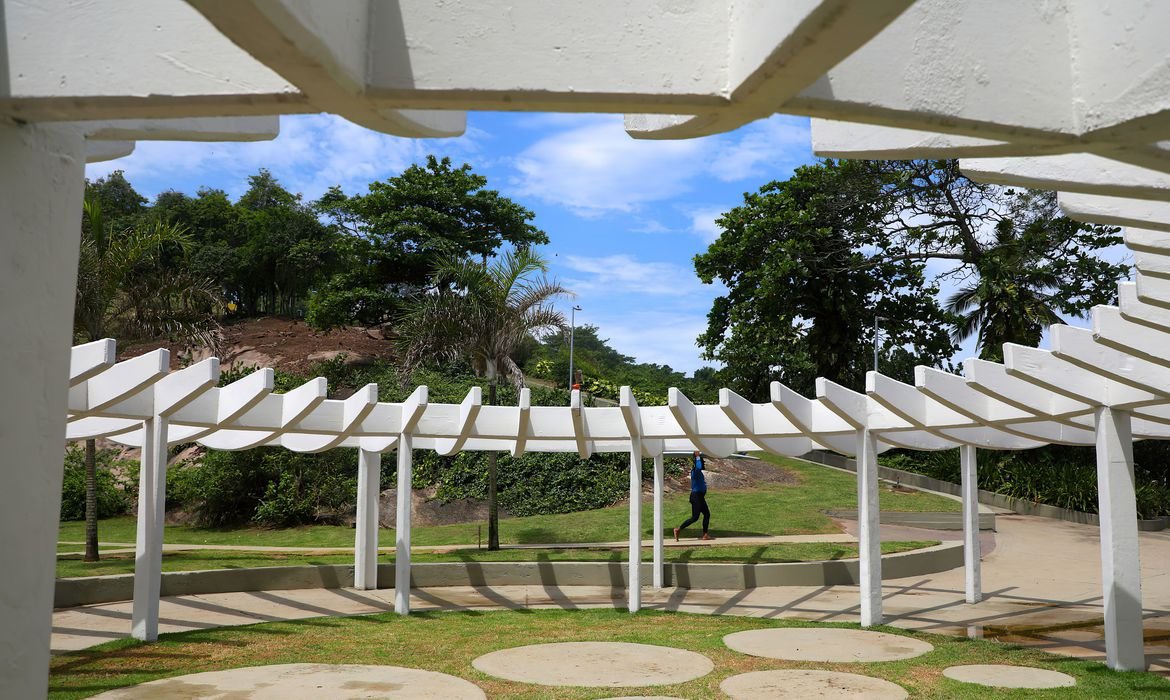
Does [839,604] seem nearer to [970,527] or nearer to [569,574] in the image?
[970,527]

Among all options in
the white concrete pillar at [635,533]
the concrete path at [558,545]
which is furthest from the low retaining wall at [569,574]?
the concrete path at [558,545]

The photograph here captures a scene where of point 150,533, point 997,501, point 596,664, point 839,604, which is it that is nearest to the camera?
point 596,664

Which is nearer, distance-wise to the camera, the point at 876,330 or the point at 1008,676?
the point at 1008,676

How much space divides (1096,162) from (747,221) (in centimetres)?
2974

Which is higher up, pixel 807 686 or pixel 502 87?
pixel 502 87

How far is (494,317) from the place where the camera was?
1836 centimetres

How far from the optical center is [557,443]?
15539 mm

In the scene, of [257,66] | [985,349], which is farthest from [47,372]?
[985,349]

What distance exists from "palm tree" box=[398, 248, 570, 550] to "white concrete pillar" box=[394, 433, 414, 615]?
4.73 metres

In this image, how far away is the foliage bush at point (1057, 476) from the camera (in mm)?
23562

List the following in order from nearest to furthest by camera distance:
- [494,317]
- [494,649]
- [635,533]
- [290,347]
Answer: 1. [494,649]
2. [635,533]
3. [494,317]
4. [290,347]

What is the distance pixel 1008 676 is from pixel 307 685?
22.0ft

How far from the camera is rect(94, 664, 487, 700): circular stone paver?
7.68 meters

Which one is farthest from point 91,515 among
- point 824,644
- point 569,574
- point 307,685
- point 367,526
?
point 824,644
